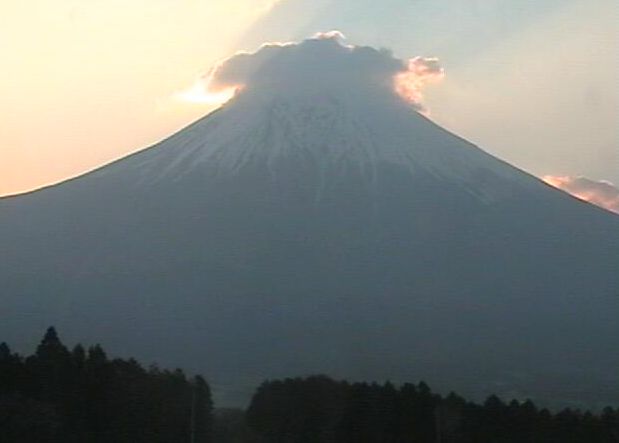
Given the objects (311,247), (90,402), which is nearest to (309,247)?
(311,247)

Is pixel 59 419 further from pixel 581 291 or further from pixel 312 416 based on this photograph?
pixel 581 291

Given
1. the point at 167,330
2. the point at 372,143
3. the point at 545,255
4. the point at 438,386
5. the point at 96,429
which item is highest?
the point at 372,143

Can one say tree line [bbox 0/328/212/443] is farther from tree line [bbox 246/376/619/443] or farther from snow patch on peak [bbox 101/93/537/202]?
snow patch on peak [bbox 101/93/537/202]

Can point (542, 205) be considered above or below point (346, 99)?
below

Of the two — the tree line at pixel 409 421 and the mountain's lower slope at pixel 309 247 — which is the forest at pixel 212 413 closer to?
the tree line at pixel 409 421

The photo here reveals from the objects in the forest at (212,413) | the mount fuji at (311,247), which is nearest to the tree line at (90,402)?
the forest at (212,413)

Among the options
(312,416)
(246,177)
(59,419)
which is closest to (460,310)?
(246,177)
